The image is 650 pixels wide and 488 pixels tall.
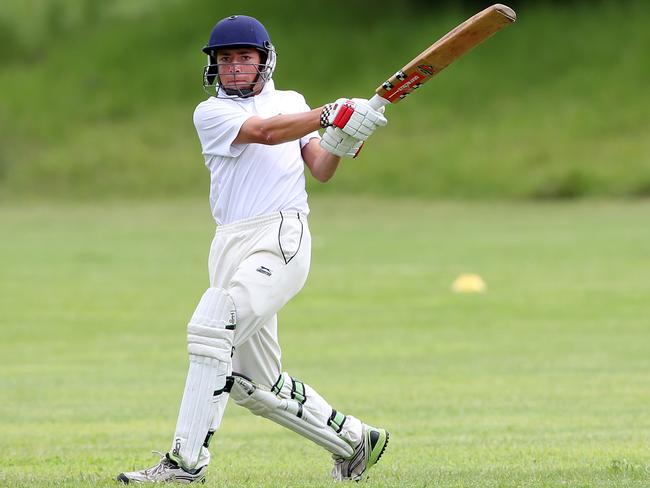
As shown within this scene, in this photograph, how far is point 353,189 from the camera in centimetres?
4247

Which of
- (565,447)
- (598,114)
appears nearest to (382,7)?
(598,114)

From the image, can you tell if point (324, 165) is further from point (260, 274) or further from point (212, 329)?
point (212, 329)

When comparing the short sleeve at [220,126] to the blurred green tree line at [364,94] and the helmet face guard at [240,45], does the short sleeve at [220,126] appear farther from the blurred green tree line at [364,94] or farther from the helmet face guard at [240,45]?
the blurred green tree line at [364,94]

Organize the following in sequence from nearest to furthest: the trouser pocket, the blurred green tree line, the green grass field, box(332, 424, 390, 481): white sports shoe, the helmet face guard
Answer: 1. the trouser pocket
2. the helmet face guard
3. box(332, 424, 390, 481): white sports shoe
4. the green grass field
5. the blurred green tree line

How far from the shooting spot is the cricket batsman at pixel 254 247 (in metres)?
5.73

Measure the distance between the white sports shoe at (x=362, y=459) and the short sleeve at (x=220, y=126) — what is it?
1.37m

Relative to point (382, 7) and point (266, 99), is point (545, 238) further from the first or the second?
point (382, 7)

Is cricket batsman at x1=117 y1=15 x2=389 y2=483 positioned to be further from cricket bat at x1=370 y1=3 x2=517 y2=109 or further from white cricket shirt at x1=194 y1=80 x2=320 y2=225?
cricket bat at x1=370 y1=3 x2=517 y2=109

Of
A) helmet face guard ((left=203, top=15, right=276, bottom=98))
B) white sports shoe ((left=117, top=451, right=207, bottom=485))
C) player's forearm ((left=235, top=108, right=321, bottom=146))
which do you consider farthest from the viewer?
helmet face guard ((left=203, top=15, right=276, bottom=98))

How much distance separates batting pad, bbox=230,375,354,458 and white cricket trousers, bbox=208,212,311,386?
7 centimetres

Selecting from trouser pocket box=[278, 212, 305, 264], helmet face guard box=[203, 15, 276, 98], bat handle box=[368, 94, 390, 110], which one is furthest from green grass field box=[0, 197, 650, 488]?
helmet face guard box=[203, 15, 276, 98]

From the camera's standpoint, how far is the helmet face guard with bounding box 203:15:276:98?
6.08 m

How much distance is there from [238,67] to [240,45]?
0.33 feet

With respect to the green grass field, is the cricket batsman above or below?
above
